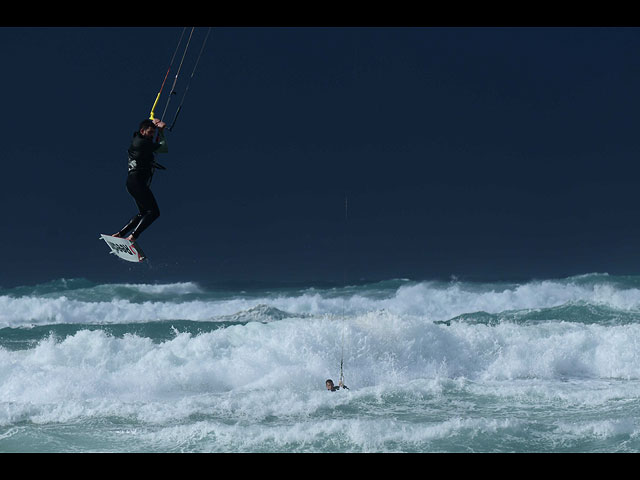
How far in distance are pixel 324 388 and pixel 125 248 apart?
798cm

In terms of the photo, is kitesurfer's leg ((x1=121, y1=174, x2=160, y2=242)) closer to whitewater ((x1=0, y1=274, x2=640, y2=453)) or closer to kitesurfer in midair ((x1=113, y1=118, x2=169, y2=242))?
kitesurfer in midair ((x1=113, y1=118, x2=169, y2=242))

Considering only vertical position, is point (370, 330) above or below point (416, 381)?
above

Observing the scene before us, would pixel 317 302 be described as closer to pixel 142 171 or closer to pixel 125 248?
pixel 125 248

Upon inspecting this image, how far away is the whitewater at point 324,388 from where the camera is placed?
11.6 m

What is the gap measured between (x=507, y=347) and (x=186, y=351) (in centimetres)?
814

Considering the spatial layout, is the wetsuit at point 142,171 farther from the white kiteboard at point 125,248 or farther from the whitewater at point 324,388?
the whitewater at point 324,388

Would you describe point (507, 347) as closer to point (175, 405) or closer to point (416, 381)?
point (416, 381)

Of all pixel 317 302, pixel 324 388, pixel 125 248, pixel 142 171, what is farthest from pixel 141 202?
pixel 317 302

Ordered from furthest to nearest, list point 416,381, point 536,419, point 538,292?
point 538,292
point 416,381
point 536,419

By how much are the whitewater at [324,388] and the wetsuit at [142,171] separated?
4074mm

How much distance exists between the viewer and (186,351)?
1834 centimetres

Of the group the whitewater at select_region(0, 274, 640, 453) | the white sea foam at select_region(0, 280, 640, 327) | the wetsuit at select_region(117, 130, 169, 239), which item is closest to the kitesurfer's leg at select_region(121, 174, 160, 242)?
the wetsuit at select_region(117, 130, 169, 239)
